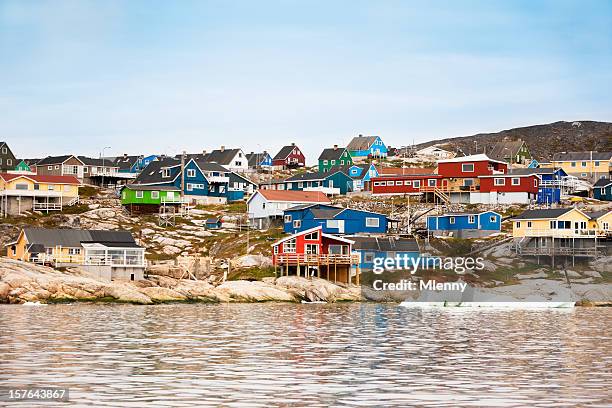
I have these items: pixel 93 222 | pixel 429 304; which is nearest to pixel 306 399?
pixel 429 304

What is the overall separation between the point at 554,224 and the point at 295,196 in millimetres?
35202

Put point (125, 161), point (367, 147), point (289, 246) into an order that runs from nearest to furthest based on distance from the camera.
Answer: point (289, 246) → point (125, 161) → point (367, 147)

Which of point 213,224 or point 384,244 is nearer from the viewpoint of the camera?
point 384,244

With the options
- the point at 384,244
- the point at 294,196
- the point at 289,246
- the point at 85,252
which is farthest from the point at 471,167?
the point at 85,252

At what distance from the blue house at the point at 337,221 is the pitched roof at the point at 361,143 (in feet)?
257

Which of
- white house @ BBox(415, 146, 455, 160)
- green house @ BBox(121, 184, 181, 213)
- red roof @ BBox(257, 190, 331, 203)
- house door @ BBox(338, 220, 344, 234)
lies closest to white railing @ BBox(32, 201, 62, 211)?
green house @ BBox(121, 184, 181, 213)

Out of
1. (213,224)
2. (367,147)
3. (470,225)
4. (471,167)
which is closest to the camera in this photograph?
(470,225)

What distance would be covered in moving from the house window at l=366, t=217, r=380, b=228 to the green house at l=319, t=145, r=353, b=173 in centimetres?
5931

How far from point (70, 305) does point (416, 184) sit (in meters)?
63.0

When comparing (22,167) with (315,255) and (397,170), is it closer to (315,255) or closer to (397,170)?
(397,170)

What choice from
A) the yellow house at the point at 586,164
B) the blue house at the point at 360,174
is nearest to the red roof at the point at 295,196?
the blue house at the point at 360,174

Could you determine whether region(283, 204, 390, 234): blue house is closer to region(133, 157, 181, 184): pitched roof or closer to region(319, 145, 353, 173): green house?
region(133, 157, 181, 184): pitched roof

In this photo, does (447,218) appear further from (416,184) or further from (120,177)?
(120,177)

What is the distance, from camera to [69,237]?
280 ft
